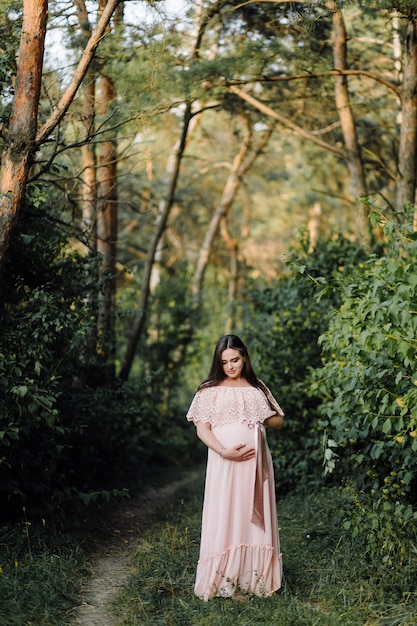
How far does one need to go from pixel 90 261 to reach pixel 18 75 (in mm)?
2081

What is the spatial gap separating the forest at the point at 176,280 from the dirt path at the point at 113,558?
330 mm

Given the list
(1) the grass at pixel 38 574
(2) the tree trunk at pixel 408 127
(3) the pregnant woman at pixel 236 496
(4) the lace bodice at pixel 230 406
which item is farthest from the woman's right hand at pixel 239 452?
(2) the tree trunk at pixel 408 127

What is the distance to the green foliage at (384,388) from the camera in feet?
14.4

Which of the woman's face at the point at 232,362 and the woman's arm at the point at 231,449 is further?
the woman's face at the point at 232,362

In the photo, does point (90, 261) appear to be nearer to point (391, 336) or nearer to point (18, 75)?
point (18, 75)

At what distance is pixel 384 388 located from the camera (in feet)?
15.9

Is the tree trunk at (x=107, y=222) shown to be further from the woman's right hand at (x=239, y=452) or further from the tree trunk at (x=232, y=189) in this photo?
the tree trunk at (x=232, y=189)

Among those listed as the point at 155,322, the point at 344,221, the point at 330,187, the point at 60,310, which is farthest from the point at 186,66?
the point at 344,221

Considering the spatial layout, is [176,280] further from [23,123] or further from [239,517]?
[239,517]

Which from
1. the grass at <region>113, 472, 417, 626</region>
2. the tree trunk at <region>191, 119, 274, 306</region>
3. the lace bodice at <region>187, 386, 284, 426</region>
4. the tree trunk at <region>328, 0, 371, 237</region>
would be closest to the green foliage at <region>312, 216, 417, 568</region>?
the grass at <region>113, 472, 417, 626</region>

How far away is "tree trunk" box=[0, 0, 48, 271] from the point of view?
18.7 ft

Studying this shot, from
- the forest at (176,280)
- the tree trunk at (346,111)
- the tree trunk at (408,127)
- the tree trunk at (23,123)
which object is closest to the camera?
the forest at (176,280)

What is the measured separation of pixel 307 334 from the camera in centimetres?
889

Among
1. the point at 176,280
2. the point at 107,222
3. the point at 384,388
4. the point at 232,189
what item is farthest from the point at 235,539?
the point at 232,189
